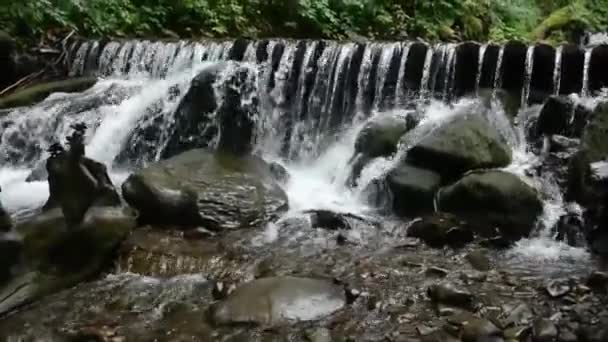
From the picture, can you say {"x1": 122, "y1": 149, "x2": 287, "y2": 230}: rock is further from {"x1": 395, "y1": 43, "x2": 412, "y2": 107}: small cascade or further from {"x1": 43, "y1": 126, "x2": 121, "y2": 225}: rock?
{"x1": 395, "y1": 43, "x2": 412, "y2": 107}: small cascade

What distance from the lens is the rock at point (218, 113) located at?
310 inches

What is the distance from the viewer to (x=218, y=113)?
8133 millimetres

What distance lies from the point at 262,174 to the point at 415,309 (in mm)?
3222

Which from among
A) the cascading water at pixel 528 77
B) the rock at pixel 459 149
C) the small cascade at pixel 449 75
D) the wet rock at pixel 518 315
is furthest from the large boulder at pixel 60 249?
the cascading water at pixel 528 77

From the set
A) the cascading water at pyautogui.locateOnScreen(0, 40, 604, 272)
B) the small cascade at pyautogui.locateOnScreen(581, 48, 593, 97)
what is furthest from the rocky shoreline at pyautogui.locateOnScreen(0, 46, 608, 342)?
the cascading water at pyautogui.locateOnScreen(0, 40, 604, 272)

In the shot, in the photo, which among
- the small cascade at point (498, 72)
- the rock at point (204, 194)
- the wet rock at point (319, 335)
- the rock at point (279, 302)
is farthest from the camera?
the small cascade at point (498, 72)

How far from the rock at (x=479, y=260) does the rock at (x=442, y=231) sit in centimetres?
28

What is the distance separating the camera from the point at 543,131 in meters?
8.35

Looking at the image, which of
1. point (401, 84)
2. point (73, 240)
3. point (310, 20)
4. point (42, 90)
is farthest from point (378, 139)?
point (42, 90)

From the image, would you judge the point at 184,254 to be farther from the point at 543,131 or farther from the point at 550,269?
the point at 543,131

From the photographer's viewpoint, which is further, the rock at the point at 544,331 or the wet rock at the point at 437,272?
the wet rock at the point at 437,272

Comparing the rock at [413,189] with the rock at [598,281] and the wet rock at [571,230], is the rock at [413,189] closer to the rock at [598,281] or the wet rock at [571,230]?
the wet rock at [571,230]

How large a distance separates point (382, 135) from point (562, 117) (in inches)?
91.8

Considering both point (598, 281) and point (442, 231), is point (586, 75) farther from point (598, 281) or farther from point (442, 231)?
point (598, 281)
